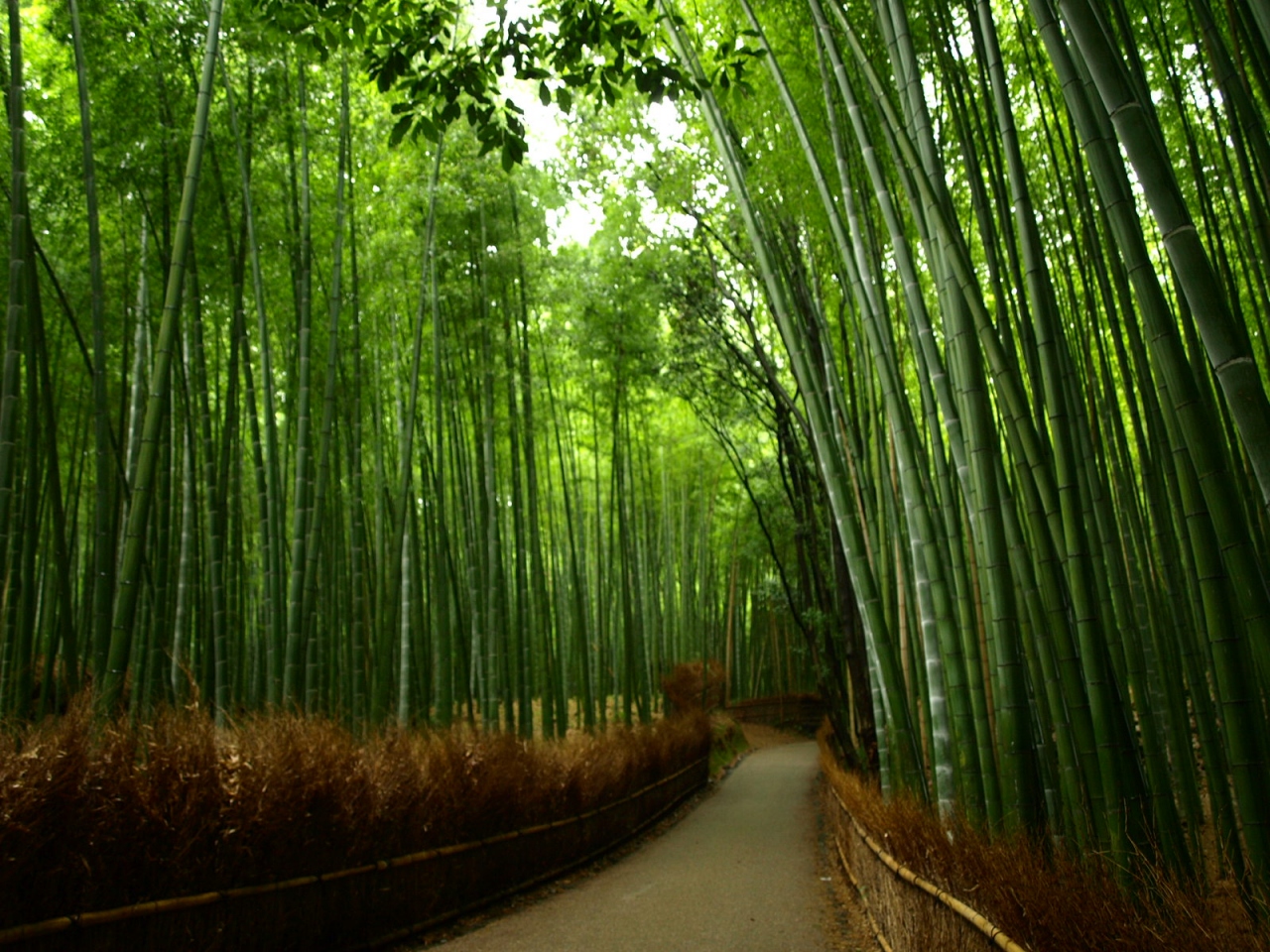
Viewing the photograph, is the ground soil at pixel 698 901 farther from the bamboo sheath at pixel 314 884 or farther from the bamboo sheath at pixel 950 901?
the bamboo sheath at pixel 950 901

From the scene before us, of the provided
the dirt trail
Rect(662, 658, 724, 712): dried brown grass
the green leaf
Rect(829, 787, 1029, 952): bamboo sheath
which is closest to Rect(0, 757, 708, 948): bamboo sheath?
the dirt trail

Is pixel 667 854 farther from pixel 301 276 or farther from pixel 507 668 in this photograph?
pixel 301 276

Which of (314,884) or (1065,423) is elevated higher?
(1065,423)

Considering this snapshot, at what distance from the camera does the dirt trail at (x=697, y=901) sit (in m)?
3.36

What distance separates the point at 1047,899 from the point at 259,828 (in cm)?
Answer: 223

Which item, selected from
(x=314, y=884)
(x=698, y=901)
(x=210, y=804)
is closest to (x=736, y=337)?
(x=698, y=901)

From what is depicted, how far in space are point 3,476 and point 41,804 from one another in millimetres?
1203

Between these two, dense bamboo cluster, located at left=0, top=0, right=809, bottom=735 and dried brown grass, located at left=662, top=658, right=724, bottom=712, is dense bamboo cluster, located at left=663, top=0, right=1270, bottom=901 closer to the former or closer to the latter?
dense bamboo cluster, located at left=0, top=0, right=809, bottom=735

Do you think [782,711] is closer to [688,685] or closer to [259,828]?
[688,685]

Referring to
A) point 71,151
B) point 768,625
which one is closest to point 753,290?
point 71,151

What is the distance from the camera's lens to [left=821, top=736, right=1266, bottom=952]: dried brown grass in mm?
1229

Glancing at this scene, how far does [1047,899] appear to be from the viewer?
1.54 metres

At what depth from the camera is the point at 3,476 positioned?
2.75m

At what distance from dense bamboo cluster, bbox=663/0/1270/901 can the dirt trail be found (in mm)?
855
